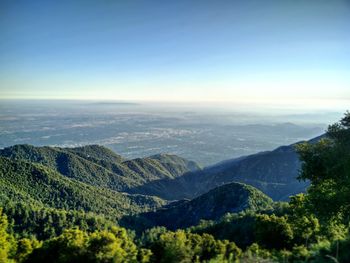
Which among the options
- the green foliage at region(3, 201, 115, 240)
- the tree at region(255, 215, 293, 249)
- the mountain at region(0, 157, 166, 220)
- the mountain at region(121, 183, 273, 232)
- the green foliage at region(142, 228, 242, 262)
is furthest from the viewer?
the mountain at region(0, 157, 166, 220)

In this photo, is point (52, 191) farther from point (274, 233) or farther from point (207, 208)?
point (274, 233)

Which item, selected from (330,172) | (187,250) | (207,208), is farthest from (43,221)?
(330,172)

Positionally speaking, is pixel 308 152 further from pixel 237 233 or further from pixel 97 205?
pixel 97 205

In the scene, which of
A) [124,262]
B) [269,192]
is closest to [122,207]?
[269,192]

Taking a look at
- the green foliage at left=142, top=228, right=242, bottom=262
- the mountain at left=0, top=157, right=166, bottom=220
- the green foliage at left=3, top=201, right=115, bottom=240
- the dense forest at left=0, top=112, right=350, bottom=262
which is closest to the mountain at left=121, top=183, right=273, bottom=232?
the dense forest at left=0, top=112, right=350, bottom=262

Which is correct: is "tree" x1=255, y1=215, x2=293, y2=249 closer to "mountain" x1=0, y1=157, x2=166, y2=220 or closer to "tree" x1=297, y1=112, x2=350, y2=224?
"tree" x1=297, y1=112, x2=350, y2=224

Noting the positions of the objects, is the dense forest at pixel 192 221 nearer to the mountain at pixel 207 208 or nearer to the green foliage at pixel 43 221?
the green foliage at pixel 43 221
